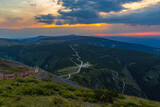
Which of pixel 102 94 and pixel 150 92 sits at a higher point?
pixel 102 94

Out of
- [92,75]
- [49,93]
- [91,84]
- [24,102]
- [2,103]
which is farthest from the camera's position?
[92,75]

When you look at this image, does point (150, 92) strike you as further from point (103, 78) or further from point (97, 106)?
point (97, 106)

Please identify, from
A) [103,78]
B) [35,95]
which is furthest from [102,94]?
[103,78]

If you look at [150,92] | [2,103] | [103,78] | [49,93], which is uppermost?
[2,103]

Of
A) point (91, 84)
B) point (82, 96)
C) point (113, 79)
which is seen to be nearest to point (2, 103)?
point (82, 96)

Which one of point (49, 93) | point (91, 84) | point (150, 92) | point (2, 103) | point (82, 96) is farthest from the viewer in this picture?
point (150, 92)

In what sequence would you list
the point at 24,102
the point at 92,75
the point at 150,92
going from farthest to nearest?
the point at 150,92, the point at 92,75, the point at 24,102

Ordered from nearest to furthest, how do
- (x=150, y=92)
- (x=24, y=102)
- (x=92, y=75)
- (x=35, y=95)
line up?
1. (x=24, y=102)
2. (x=35, y=95)
3. (x=92, y=75)
4. (x=150, y=92)

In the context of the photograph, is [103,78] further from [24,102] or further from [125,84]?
[24,102]

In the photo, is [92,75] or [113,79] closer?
[92,75]
